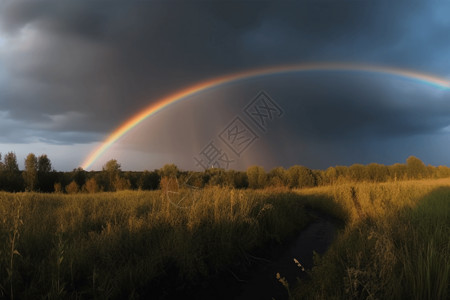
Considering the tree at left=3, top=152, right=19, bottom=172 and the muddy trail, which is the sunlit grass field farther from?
the tree at left=3, top=152, right=19, bottom=172

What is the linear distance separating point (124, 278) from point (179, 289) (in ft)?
3.18

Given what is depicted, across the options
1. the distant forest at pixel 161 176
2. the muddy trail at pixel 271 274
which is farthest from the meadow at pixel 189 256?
the distant forest at pixel 161 176

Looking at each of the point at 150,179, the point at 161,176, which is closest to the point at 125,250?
the point at 161,176

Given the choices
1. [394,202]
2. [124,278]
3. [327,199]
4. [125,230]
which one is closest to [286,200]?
[394,202]

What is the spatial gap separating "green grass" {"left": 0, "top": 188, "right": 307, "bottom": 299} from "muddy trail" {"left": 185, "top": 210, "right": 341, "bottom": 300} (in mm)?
299

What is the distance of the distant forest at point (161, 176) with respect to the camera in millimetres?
30688

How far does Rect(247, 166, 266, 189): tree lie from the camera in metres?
43.2

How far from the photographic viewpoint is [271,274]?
5.30m

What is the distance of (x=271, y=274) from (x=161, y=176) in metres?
36.7

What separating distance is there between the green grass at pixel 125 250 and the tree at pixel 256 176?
1424 inches

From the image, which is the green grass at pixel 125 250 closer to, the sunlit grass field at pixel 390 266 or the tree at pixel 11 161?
the sunlit grass field at pixel 390 266

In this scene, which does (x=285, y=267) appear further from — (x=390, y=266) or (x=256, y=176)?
(x=256, y=176)

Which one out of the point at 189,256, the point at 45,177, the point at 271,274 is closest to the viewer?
the point at 189,256

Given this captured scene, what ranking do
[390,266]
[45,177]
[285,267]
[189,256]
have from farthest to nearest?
[45,177]
[285,267]
[189,256]
[390,266]
